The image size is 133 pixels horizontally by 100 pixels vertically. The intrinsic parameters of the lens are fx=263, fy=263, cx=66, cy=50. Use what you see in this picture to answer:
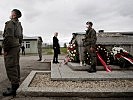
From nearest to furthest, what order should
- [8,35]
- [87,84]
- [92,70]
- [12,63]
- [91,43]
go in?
[8,35] < [12,63] < [87,84] < [91,43] < [92,70]

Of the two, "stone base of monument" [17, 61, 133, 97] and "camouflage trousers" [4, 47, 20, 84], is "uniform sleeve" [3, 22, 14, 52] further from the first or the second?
"stone base of monument" [17, 61, 133, 97]

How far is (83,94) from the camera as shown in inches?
250

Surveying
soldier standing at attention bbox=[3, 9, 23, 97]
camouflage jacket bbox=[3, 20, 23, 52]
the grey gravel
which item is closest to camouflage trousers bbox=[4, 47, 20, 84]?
soldier standing at attention bbox=[3, 9, 23, 97]

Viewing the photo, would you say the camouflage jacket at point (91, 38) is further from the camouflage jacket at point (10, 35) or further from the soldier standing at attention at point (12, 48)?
the camouflage jacket at point (10, 35)

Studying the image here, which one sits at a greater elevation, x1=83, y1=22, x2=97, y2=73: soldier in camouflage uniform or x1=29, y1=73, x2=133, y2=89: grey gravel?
x1=83, y1=22, x2=97, y2=73: soldier in camouflage uniform

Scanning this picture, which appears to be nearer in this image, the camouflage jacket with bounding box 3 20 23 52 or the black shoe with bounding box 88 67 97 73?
the camouflage jacket with bounding box 3 20 23 52

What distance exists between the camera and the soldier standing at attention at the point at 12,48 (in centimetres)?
643

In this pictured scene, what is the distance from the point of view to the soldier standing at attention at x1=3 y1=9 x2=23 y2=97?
6426 millimetres

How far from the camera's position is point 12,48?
259 inches

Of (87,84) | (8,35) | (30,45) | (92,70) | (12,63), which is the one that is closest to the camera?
(8,35)

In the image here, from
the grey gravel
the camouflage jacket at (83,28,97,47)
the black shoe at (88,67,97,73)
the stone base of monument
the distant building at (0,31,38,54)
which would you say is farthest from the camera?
the distant building at (0,31,38,54)

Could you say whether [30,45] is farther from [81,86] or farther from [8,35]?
[8,35]

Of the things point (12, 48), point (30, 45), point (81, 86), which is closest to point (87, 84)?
point (81, 86)

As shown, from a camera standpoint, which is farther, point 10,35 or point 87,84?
point 87,84
